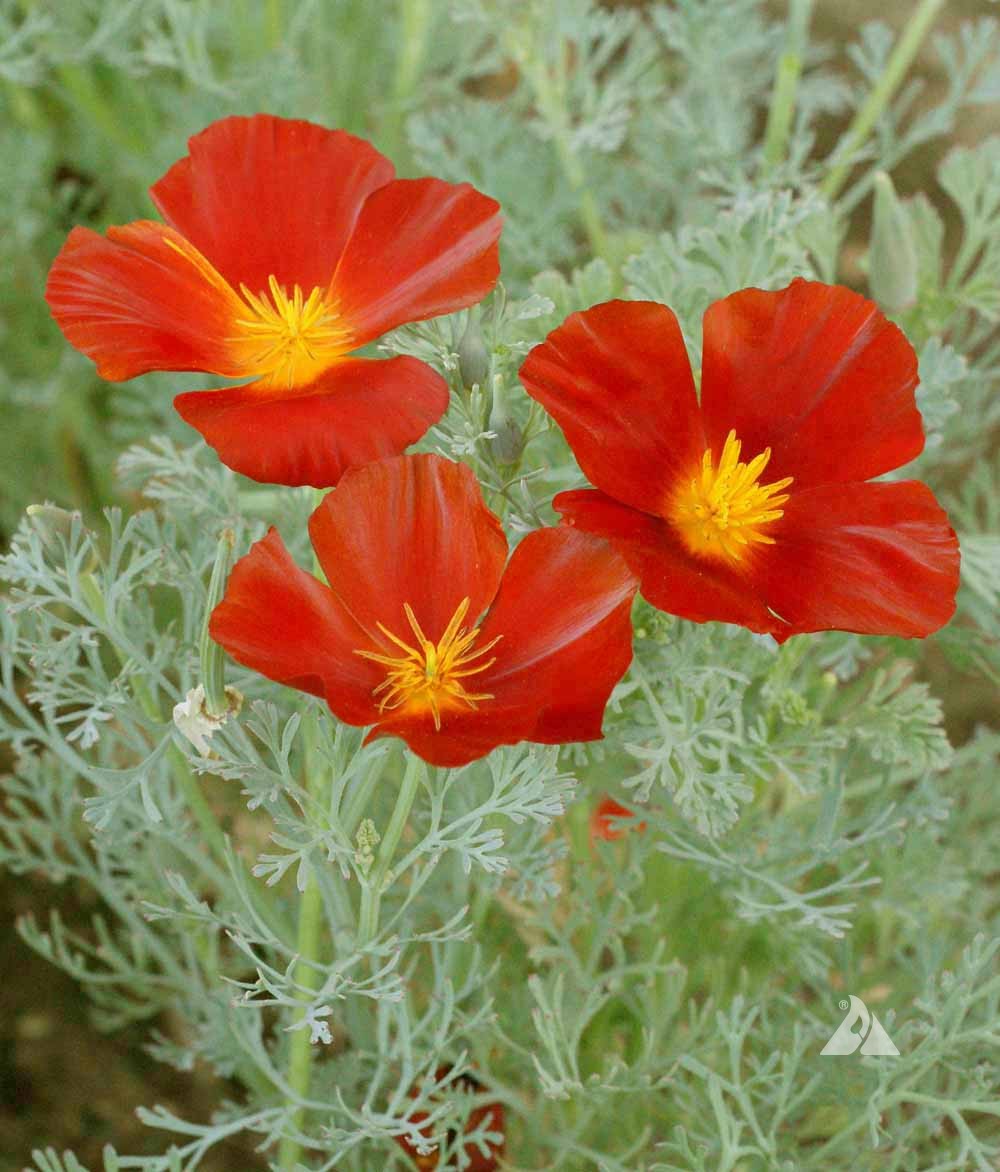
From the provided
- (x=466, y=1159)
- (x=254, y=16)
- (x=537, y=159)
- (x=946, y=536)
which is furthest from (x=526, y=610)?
(x=254, y=16)

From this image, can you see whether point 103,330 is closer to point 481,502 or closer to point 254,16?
point 481,502

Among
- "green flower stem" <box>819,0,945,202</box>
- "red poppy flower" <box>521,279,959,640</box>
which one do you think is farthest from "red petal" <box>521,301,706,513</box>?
"green flower stem" <box>819,0,945,202</box>

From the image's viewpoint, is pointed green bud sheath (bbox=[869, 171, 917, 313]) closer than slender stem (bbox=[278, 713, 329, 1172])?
No

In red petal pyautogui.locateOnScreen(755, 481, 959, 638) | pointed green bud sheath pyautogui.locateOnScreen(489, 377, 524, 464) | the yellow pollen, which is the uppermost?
pointed green bud sheath pyautogui.locateOnScreen(489, 377, 524, 464)

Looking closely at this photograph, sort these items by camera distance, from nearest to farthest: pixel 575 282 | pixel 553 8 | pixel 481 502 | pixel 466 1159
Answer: pixel 481 502
pixel 466 1159
pixel 575 282
pixel 553 8

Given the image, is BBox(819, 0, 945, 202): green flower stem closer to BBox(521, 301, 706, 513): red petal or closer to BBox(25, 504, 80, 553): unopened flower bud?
BBox(521, 301, 706, 513): red petal

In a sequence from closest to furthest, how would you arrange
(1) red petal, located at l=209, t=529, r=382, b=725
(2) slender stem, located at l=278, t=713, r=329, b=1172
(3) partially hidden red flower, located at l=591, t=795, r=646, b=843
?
1. (1) red petal, located at l=209, t=529, r=382, b=725
2. (2) slender stem, located at l=278, t=713, r=329, b=1172
3. (3) partially hidden red flower, located at l=591, t=795, r=646, b=843
